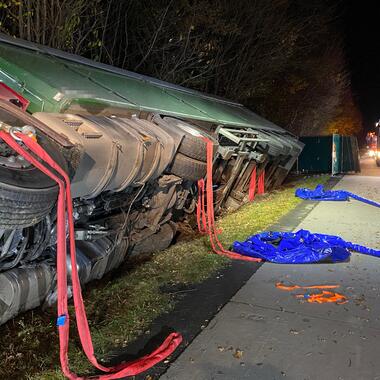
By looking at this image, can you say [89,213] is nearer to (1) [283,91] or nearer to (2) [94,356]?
(2) [94,356]

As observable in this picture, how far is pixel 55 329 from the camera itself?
3.85 meters

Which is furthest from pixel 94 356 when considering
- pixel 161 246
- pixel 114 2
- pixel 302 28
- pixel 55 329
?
pixel 302 28

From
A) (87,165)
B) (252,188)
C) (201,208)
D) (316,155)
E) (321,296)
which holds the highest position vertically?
(87,165)

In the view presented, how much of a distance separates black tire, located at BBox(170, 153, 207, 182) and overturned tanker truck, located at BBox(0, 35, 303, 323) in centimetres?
1

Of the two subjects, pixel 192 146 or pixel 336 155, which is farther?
pixel 336 155

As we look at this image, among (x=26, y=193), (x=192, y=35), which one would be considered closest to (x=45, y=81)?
(x=26, y=193)

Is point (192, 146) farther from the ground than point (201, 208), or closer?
farther from the ground

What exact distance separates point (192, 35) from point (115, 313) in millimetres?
11688

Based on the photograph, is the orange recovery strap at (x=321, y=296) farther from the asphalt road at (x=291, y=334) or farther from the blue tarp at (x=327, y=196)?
the blue tarp at (x=327, y=196)

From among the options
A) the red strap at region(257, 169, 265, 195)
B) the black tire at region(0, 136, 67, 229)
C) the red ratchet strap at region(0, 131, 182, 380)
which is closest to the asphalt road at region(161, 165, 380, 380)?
the red ratchet strap at region(0, 131, 182, 380)

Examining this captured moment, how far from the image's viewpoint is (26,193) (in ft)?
9.49

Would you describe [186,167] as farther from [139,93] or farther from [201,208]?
[201,208]

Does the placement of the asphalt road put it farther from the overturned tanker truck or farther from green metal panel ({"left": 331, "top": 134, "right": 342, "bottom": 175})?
green metal panel ({"left": 331, "top": 134, "right": 342, "bottom": 175})

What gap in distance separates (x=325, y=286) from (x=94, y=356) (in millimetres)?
2802
